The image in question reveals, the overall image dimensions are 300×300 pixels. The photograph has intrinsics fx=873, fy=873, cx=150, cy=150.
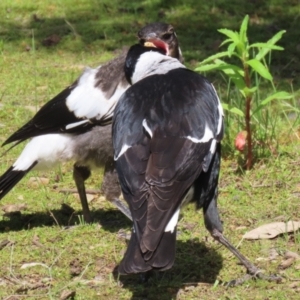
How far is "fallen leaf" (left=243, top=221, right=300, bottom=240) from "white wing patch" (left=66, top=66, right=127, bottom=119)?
1168 millimetres

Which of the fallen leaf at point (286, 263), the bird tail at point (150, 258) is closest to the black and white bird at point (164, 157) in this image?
the bird tail at point (150, 258)

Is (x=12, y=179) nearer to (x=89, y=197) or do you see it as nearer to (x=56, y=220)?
(x=56, y=220)

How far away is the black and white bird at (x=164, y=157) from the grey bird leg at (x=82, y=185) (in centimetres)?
109

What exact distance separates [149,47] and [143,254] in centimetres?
194

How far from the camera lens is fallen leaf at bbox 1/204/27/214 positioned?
5.71 meters

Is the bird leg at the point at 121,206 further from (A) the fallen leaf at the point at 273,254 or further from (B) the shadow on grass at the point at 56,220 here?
(A) the fallen leaf at the point at 273,254

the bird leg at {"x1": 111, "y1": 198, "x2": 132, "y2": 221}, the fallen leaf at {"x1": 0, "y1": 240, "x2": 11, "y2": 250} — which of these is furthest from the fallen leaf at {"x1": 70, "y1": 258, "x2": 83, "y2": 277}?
the bird leg at {"x1": 111, "y1": 198, "x2": 132, "y2": 221}

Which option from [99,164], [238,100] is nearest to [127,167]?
[99,164]

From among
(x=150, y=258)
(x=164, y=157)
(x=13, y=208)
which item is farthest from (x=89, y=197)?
(x=150, y=258)

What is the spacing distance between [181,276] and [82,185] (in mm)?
1268

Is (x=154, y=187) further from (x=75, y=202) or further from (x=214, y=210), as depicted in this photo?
(x=75, y=202)

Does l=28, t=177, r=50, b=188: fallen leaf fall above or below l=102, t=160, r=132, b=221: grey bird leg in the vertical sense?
below

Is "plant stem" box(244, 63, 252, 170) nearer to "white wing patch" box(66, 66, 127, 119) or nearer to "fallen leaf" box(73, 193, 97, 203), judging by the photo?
"white wing patch" box(66, 66, 127, 119)

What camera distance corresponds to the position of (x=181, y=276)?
464 cm
